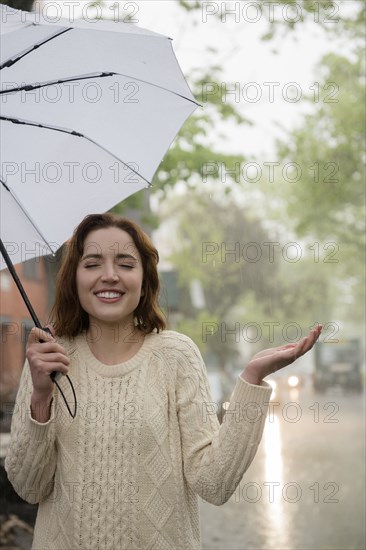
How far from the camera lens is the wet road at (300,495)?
707 centimetres

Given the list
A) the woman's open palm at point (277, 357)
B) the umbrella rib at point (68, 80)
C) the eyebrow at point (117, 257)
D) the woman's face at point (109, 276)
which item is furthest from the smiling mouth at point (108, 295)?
the umbrella rib at point (68, 80)

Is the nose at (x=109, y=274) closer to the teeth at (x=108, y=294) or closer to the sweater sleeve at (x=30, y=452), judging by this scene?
the teeth at (x=108, y=294)

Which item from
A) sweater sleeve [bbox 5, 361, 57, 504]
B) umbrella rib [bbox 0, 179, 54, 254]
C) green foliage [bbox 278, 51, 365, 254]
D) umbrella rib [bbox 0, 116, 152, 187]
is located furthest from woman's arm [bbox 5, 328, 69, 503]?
green foliage [bbox 278, 51, 365, 254]

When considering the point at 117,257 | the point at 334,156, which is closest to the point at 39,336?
the point at 117,257

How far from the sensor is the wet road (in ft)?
23.2

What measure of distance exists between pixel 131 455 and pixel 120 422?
0.33ft

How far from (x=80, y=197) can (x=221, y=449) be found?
43.4 inches

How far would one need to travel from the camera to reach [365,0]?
7.95 metres

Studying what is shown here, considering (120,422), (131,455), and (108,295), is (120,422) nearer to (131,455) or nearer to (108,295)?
(131,455)

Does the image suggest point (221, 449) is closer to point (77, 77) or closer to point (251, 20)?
point (77, 77)

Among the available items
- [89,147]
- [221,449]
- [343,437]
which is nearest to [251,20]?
[343,437]

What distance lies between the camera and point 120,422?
270cm

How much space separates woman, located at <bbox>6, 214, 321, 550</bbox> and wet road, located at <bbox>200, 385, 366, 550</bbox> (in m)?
4.36

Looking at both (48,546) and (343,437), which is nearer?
(48,546)
